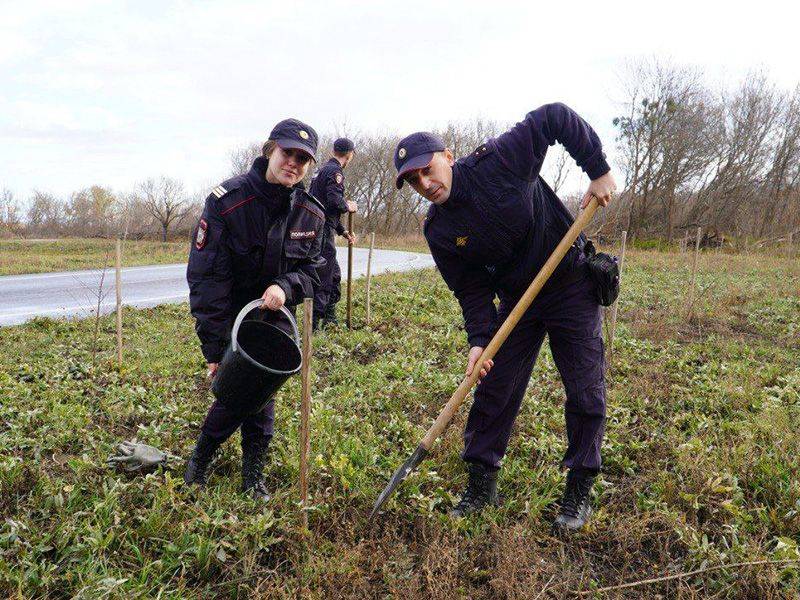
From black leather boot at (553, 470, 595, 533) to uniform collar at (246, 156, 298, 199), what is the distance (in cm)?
215

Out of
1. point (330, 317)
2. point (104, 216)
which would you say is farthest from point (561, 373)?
point (104, 216)

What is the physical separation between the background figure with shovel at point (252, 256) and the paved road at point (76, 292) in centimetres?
426

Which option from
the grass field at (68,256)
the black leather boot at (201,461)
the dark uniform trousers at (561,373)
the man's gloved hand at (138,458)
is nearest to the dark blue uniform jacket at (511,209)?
the dark uniform trousers at (561,373)

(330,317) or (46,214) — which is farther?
(46,214)

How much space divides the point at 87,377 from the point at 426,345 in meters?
3.52

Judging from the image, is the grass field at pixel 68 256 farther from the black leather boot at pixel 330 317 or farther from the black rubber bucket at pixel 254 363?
the black rubber bucket at pixel 254 363

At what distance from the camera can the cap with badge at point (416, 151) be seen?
2.53m

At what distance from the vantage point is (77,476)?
2914 millimetres

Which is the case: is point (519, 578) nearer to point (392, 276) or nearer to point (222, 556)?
point (222, 556)

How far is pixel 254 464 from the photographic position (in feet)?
9.98

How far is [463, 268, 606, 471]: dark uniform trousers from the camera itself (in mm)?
2787

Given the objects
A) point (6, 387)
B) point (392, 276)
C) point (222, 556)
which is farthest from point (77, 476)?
point (392, 276)

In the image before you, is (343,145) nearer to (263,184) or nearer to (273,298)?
(263,184)

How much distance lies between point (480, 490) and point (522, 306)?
109 centimetres
